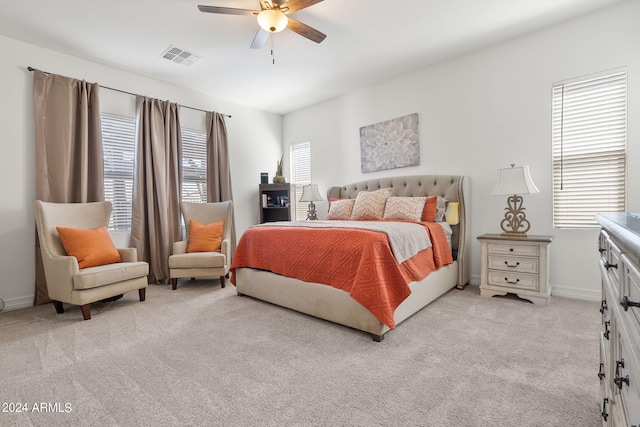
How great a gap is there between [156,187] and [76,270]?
1623 mm

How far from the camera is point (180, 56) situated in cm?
360

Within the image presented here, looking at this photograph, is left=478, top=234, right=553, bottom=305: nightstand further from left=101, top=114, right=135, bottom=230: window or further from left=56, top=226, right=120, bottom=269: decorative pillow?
left=101, top=114, right=135, bottom=230: window

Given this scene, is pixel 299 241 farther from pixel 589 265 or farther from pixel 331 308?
pixel 589 265

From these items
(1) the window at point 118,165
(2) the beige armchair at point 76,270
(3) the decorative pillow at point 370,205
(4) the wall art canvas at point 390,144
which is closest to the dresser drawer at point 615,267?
(3) the decorative pillow at point 370,205

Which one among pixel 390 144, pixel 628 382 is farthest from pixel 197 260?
pixel 628 382

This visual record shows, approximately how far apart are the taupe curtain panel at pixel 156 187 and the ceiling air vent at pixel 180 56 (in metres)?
0.74

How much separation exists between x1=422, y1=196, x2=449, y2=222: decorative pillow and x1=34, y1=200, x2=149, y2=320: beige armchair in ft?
10.2

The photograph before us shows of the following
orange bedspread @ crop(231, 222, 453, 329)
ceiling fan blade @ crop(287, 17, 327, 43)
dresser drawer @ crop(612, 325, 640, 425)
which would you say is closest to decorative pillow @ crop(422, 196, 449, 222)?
orange bedspread @ crop(231, 222, 453, 329)

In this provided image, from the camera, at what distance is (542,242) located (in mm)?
2793

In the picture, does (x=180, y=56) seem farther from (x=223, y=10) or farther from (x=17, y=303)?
(x=17, y=303)

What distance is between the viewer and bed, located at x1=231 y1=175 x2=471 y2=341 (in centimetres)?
229

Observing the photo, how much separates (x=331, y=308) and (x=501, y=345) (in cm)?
120

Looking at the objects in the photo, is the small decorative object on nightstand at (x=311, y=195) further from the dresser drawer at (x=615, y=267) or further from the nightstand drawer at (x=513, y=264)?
the dresser drawer at (x=615, y=267)

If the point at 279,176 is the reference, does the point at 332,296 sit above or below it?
below
